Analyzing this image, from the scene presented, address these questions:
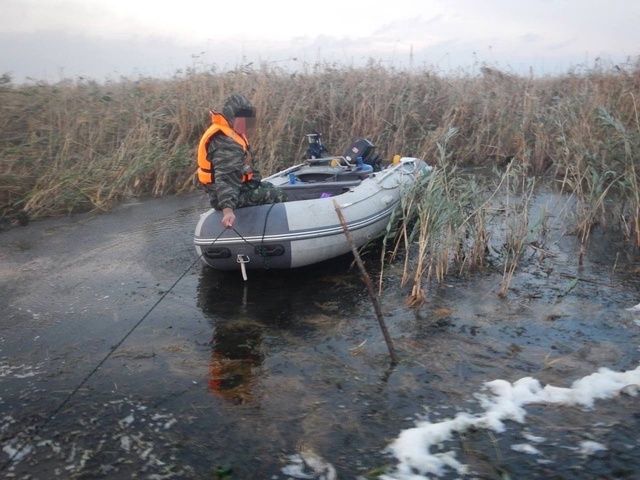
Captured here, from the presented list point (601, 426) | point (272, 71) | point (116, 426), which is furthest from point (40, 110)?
point (601, 426)

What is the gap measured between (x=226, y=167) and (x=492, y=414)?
9.71 ft

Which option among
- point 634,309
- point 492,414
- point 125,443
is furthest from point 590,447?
point 125,443

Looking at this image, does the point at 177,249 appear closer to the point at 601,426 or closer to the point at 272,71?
the point at 601,426

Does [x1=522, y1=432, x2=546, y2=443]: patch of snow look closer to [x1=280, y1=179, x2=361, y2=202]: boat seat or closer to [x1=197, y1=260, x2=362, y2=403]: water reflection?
[x1=197, y1=260, x2=362, y2=403]: water reflection

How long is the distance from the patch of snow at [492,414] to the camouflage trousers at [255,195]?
2.78m

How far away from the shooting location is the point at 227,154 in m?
5.21

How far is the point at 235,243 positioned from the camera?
527 cm

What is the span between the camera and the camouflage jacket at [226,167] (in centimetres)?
516

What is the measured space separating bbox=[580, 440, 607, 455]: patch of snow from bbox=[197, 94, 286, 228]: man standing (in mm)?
3080

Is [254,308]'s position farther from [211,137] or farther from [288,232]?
[211,137]

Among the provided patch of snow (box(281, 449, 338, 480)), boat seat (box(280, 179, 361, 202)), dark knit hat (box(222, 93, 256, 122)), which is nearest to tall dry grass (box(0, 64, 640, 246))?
boat seat (box(280, 179, 361, 202))

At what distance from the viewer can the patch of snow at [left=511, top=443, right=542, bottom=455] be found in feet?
10.3

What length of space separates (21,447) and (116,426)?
1.57ft

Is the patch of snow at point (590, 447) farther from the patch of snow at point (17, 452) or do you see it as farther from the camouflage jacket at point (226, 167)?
the camouflage jacket at point (226, 167)
